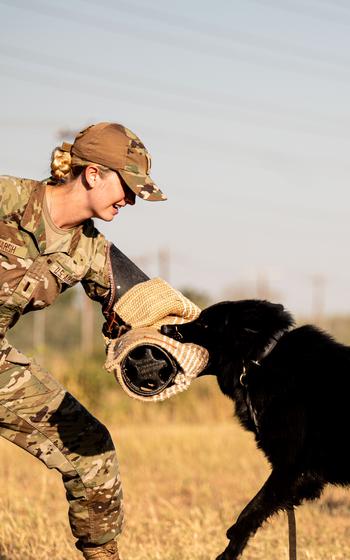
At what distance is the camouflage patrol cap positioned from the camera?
4684mm

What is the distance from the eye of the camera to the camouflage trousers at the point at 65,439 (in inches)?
193

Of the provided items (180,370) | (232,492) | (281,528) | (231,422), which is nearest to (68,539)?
(281,528)

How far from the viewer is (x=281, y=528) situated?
7.41 meters

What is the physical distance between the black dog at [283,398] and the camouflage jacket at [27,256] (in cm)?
95

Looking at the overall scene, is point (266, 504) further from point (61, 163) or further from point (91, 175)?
point (61, 163)

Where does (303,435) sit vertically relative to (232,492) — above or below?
above

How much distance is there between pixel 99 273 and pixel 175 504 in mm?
4305

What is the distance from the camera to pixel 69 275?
4.81 metres

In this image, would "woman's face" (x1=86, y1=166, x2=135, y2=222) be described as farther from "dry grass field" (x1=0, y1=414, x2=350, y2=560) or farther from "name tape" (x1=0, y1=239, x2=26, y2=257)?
"dry grass field" (x1=0, y1=414, x2=350, y2=560)

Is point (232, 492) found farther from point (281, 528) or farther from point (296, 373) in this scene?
point (296, 373)

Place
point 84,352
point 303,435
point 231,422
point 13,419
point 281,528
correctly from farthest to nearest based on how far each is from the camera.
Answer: point 84,352 → point 231,422 → point 281,528 → point 303,435 → point 13,419

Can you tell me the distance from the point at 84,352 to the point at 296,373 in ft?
39.5

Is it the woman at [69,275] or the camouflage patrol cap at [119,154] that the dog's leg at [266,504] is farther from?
the camouflage patrol cap at [119,154]

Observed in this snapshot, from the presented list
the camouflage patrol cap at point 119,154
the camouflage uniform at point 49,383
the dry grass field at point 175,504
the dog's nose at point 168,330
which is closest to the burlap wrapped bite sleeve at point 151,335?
the dog's nose at point 168,330
